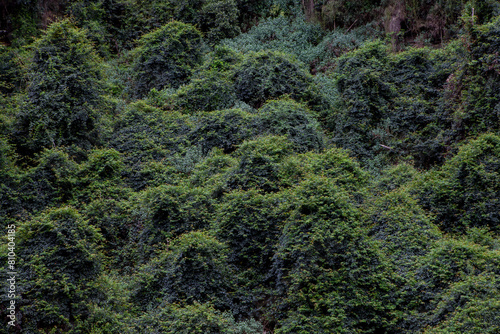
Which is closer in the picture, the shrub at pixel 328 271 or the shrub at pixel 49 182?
the shrub at pixel 328 271

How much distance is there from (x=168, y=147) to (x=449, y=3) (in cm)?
1153

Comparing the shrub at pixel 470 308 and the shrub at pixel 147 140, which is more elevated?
the shrub at pixel 147 140

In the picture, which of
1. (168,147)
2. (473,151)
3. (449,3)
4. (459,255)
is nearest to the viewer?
(459,255)

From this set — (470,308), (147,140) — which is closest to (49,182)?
(147,140)

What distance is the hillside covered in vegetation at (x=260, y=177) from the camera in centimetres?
1025

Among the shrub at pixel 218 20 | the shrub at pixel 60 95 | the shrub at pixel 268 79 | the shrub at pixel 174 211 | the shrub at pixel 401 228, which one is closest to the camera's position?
the shrub at pixel 401 228

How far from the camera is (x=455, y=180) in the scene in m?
12.4

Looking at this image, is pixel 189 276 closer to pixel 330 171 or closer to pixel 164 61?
pixel 330 171

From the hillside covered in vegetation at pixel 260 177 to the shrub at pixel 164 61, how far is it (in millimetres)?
80

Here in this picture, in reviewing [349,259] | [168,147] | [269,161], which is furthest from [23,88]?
[349,259]

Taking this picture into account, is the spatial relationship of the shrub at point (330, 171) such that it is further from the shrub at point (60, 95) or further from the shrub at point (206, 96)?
the shrub at point (60, 95)

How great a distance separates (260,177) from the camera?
13.2 m

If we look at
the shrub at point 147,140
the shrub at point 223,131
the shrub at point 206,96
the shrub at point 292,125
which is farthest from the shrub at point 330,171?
the shrub at point 206,96

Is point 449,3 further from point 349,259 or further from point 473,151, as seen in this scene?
point 349,259
